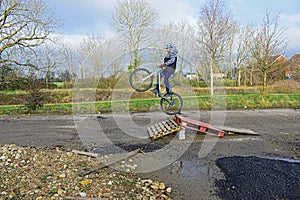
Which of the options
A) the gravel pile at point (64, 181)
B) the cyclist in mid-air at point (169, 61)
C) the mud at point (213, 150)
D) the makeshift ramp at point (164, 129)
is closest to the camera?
the gravel pile at point (64, 181)

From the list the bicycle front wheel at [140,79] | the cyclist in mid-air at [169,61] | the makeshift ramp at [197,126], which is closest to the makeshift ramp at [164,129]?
the makeshift ramp at [197,126]

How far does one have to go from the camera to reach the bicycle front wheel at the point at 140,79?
5234 millimetres

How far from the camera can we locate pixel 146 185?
436 cm

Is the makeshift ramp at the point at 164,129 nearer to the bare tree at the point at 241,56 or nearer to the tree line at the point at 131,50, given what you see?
the tree line at the point at 131,50

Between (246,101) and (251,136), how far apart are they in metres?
8.08

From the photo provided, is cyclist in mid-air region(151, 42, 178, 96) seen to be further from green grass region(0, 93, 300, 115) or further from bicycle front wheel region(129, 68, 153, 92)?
green grass region(0, 93, 300, 115)

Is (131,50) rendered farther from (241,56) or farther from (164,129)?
(241,56)

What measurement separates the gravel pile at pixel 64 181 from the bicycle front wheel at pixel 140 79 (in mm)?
1783

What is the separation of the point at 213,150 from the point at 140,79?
2944 mm

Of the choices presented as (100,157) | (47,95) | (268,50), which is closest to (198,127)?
(100,157)

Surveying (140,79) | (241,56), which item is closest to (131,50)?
(140,79)

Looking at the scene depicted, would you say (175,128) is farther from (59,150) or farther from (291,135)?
(291,135)

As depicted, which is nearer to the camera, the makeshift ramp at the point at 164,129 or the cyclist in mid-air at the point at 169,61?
the cyclist in mid-air at the point at 169,61

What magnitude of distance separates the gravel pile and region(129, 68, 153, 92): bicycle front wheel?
5.85 feet
